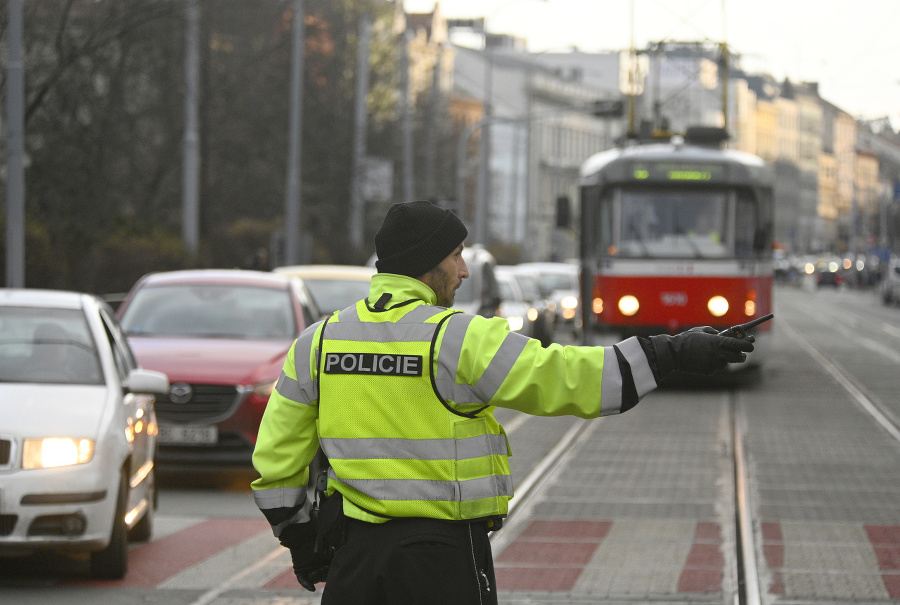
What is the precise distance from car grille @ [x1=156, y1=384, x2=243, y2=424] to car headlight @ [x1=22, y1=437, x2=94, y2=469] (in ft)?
12.2

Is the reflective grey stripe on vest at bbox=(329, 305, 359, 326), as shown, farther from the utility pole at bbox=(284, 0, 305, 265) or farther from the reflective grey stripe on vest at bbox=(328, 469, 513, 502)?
the utility pole at bbox=(284, 0, 305, 265)

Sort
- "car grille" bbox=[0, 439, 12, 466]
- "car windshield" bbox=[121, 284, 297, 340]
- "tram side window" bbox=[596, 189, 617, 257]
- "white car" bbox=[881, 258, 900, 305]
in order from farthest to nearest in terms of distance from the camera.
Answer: "white car" bbox=[881, 258, 900, 305] → "tram side window" bbox=[596, 189, 617, 257] → "car windshield" bbox=[121, 284, 297, 340] → "car grille" bbox=[0, 439, 12, 466]

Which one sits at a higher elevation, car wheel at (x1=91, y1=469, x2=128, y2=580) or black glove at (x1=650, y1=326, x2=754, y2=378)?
black glove at (x1=650, y1=326, x2=754, y2=378)

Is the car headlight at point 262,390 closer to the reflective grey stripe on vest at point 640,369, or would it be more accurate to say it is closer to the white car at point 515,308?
the reflective grey stripe on vest at point 640,369

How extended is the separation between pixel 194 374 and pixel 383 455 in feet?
25.7

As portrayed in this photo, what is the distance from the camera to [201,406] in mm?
11578

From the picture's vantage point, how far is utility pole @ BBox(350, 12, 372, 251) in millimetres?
40062

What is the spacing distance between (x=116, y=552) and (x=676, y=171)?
13.2 metres

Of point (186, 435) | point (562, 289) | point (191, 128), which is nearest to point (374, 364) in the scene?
point (186, 435)

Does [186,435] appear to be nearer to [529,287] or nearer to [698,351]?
[698,351]

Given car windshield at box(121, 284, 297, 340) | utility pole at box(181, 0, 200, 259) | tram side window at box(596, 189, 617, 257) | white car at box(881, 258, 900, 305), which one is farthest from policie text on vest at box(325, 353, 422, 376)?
white car at box(881, 258, 900, 305)

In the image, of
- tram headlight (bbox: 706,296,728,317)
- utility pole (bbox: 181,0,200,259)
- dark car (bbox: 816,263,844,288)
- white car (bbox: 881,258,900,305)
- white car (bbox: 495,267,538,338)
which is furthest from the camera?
dark car (bbox: 816,263,844,288)

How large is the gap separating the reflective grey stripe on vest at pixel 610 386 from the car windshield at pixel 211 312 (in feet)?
29.7

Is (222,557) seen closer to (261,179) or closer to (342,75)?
(261,179)
